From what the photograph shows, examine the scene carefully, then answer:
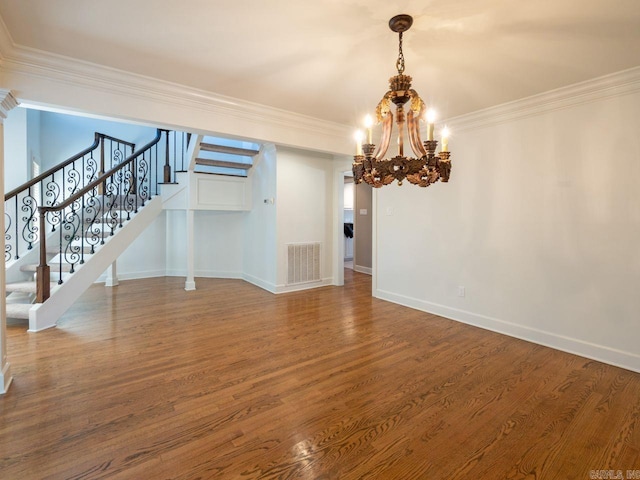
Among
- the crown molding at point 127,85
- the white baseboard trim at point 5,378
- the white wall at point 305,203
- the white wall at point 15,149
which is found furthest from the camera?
the white wall at point 305,203

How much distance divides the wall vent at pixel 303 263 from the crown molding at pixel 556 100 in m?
2.93

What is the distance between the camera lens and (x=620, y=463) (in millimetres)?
1615

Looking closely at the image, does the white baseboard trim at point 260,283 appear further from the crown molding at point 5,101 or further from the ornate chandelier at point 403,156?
the crown molding at point 5,101

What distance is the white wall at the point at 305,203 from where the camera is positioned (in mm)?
5074

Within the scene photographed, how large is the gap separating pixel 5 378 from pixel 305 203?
13.4 ft

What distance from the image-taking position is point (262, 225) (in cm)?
549

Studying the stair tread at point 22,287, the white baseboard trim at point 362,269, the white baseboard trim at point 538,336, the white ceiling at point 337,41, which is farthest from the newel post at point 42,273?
the white baseboard trim at point 362,269

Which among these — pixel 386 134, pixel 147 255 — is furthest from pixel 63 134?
pixel 386 134

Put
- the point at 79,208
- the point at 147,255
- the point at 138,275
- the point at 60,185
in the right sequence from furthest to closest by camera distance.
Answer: the point at 147,255 < the point at 138,275 < the point at 60,185 < the point at 79,208

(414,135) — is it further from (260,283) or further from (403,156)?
(260,283)

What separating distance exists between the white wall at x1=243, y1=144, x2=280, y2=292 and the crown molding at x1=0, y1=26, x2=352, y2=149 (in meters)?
1.46

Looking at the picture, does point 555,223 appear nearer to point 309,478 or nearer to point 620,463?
point 620,463

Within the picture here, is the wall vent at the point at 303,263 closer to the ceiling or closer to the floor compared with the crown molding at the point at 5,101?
closer to the floor

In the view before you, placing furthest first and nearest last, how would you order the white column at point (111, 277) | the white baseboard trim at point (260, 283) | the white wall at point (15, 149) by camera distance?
1. the white column at point (111, 277)
2. the white baseboard trim at point (260, 283)
3. the white wall at point (15, 149)
